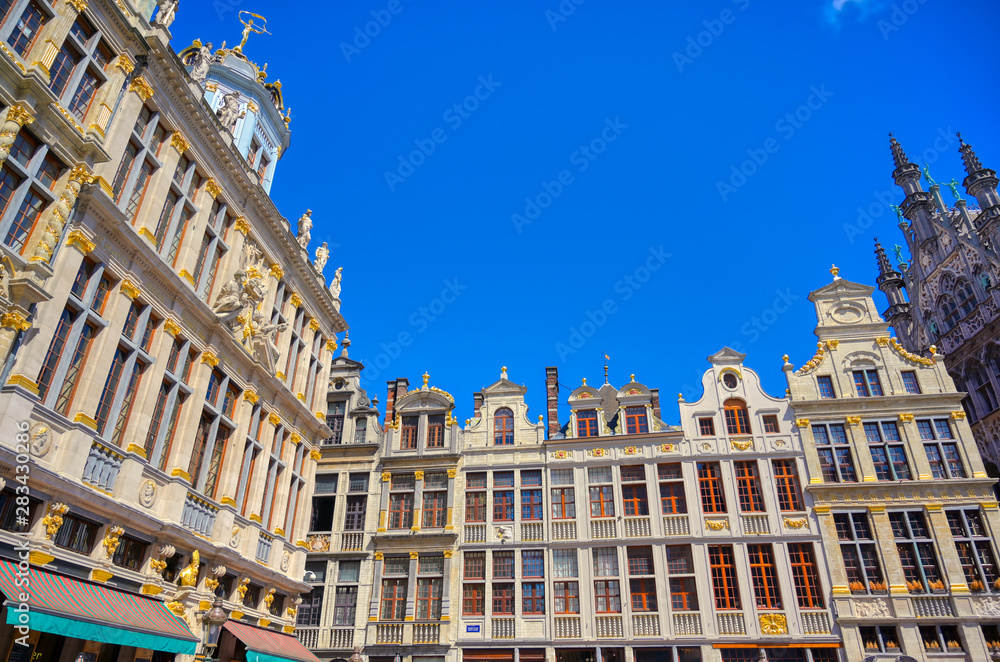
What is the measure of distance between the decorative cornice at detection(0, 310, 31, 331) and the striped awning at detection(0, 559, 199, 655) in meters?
4.43

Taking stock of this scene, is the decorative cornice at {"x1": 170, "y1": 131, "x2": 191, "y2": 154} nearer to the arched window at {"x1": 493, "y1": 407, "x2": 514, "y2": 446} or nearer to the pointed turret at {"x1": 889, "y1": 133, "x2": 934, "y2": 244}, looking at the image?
the arched window at {"x1": 493, "y1": 407, "x2": 514, "y2": 446}

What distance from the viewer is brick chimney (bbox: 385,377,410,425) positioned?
108 feet

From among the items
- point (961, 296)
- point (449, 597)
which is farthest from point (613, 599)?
point (961, 296)

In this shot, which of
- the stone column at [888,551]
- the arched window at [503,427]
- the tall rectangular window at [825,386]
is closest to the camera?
the stone column at [888,551]

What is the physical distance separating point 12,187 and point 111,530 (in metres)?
7.86

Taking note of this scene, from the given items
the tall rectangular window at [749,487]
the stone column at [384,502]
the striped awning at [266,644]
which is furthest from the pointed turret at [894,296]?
the striped awning at [266,644]

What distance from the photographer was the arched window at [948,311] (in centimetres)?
4069

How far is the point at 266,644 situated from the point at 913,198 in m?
49.1

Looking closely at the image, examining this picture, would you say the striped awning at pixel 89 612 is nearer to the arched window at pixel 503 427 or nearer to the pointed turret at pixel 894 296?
the arched window at pixel 503 427

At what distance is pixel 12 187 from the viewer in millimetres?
13562

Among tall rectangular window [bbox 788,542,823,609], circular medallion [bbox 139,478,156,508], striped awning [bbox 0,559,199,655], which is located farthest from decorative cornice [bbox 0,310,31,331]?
tall rectangular window [bbox 788,542,823,609]

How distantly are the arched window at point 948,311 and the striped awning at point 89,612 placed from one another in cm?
Answer: 4408

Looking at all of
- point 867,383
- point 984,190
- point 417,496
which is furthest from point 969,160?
point 417,496

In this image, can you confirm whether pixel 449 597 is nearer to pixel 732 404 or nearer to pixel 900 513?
pixel 732 404
